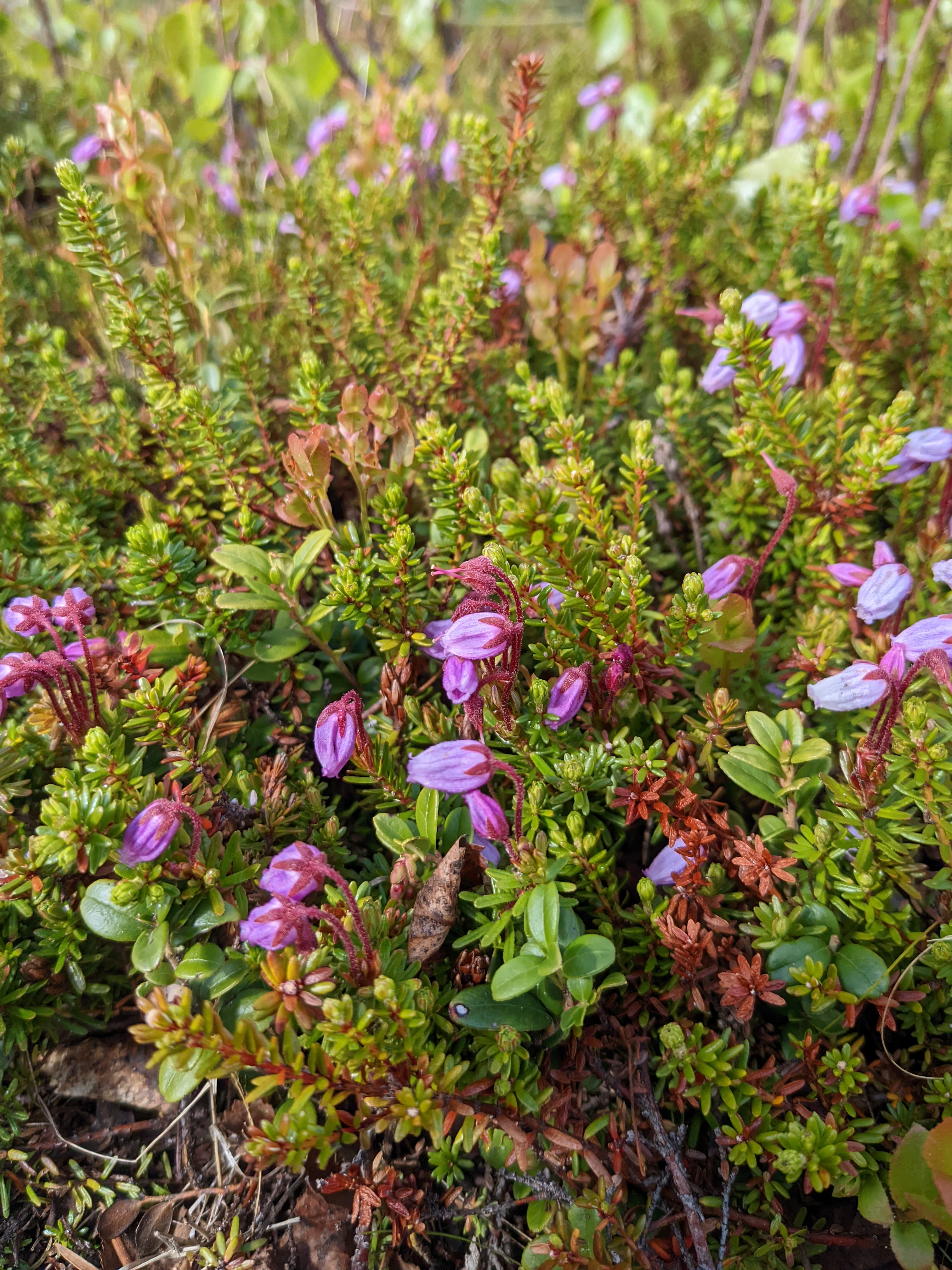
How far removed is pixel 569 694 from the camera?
1.39 meters

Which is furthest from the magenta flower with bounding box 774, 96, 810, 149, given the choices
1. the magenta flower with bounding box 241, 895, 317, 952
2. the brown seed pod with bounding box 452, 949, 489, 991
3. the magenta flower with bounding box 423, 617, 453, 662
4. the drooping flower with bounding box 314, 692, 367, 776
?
the magenta flower with bounding box 241, 895, 317, 952

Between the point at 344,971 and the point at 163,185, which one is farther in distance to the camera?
the point at 163,185

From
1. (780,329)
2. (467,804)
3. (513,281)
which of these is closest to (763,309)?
(780,329)

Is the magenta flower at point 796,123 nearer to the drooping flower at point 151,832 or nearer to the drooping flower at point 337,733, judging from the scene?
the drooping flower at point 337,733

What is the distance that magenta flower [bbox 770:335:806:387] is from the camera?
1.90 m

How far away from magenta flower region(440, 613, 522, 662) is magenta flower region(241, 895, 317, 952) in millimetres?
446

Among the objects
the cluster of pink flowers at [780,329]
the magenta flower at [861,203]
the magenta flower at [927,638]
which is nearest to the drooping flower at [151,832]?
the magenta flower at [927,638]

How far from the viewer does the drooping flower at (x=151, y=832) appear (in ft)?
4.14

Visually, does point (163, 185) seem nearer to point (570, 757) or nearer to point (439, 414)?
point (439, 414)

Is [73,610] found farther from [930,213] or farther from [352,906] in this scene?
[930,213]

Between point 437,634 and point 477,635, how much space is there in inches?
13.9

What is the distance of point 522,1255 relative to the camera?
128cm

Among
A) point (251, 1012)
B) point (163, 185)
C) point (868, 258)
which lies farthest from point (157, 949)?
point (868, 258)

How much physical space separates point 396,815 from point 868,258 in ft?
6.56
